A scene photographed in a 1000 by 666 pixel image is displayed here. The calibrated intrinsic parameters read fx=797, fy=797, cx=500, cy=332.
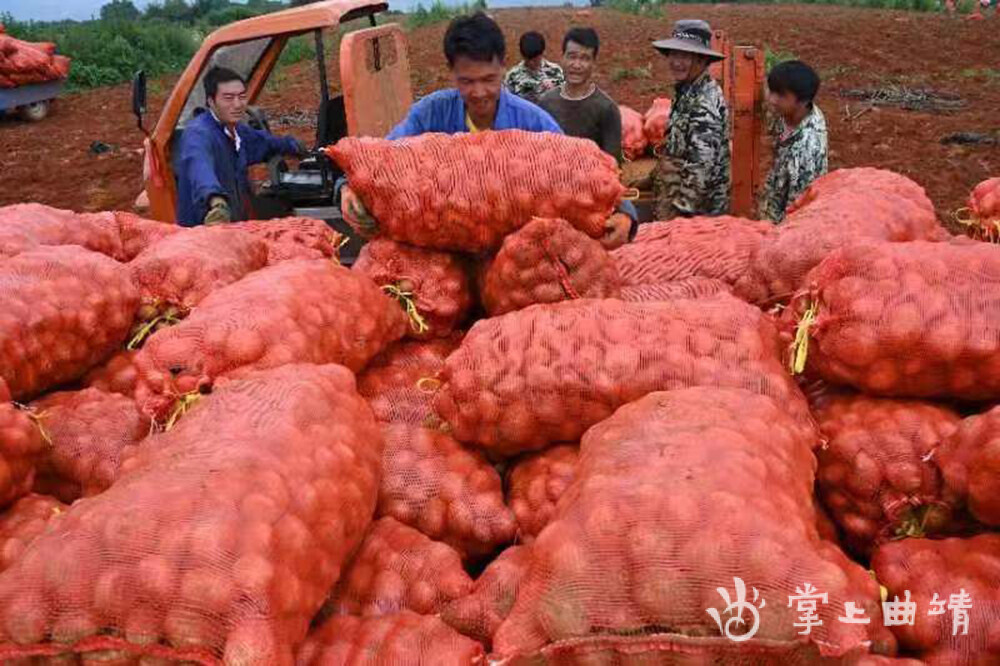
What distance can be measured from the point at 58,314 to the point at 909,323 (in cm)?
247

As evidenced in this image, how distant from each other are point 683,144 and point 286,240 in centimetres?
382

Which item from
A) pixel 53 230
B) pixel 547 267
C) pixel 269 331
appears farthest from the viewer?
pixel 53 230

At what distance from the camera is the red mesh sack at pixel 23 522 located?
1.97m

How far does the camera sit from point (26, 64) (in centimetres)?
1741

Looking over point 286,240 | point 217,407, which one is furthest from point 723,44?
point 217,407

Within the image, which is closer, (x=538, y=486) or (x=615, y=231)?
(x=538, y=486)

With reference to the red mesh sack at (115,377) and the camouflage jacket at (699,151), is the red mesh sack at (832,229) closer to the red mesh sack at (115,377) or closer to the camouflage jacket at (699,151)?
the red mesh sack at (115,377)

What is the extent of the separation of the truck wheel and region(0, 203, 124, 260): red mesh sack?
18005mm

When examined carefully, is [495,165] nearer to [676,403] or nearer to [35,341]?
[676,403]

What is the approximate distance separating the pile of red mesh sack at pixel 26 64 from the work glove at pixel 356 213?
1771 centimetres

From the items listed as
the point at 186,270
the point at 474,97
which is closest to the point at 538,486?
the point at 186,270

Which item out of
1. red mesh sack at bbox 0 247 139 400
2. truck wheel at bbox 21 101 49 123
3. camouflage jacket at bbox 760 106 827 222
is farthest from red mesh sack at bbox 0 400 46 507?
truck wheel at bbox 21 101 49 123

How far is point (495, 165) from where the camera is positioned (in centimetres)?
270

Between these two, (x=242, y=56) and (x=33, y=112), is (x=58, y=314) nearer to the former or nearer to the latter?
(x=242, y=56)
